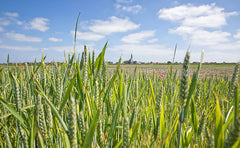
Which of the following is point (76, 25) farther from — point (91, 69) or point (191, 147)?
point (191, 147)

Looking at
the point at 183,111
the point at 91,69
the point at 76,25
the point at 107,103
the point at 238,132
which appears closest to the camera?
the point at 238,132

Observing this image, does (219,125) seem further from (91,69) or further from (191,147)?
(91,69)

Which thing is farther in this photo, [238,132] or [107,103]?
A: [107,103]

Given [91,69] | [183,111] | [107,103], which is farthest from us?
[107,103]

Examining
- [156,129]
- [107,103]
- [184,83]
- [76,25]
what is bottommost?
[156,129]

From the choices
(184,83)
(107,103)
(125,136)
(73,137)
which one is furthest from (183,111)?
(107,103)

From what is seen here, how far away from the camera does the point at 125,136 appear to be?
61 centimetres

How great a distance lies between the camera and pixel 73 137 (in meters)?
0.47

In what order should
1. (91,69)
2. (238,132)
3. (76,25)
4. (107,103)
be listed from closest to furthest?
(238,132) → (76,25) → (91,69) → (107,103)

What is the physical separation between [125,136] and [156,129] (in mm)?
451

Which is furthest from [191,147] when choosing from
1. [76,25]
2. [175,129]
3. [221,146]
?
[76,25]

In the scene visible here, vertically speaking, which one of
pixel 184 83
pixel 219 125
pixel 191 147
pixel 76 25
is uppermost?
pixel 76 25

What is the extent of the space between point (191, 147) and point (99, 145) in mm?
625

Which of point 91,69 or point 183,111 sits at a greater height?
point 91,69
